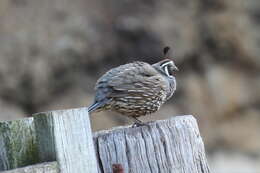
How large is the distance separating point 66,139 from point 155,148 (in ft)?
1.77

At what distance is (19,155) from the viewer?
2.42 m

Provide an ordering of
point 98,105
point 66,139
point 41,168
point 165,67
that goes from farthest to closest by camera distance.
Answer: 1. point 165,67
2. point 98,105
3. point 66,139
4. point 41,168

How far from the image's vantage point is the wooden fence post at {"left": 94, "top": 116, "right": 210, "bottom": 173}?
2.81 metres

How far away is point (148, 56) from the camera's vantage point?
382 inches

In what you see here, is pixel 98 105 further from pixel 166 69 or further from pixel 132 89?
pixel 166 69

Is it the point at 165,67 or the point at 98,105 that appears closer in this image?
the point at 98,105

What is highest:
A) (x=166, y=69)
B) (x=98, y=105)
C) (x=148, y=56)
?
(x=148, y=56)

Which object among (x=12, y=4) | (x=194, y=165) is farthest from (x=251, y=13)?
(x=194, y=165)

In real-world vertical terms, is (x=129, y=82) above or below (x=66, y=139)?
above

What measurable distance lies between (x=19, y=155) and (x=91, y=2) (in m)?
7.58

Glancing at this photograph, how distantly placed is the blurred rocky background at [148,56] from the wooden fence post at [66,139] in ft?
22.4

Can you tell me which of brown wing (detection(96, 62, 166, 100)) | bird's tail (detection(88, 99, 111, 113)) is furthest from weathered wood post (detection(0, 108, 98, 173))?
bird's tail (detection(88, 99, 111, 113))

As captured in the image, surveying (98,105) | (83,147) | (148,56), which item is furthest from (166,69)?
(148,56)

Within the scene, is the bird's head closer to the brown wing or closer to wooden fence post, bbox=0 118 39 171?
the brown wing
